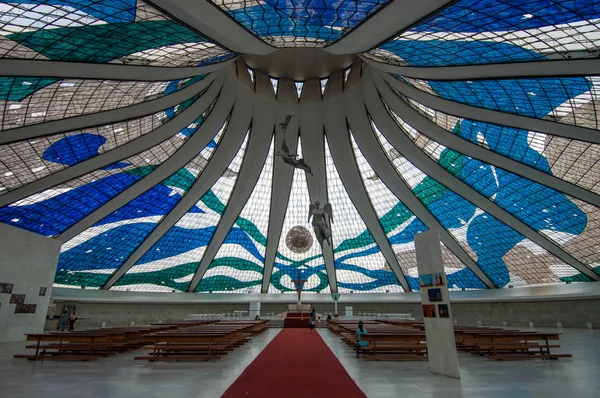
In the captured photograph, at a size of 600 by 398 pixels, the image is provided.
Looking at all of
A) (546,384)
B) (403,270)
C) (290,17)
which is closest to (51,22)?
(290,17)

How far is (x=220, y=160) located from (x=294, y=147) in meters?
7.14

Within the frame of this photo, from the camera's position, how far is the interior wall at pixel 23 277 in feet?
57.1

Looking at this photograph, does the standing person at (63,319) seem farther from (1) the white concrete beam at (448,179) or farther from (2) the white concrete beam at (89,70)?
(1) the white concrete beam at (448,179)

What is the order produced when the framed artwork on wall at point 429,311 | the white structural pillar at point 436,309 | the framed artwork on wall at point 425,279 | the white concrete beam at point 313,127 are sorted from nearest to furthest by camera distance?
the white structural pillar at point 436,309
the framed artwork on wall at point 429,311
the framed artwork on wall at point 425,279
the white concrete beam at point 313,127

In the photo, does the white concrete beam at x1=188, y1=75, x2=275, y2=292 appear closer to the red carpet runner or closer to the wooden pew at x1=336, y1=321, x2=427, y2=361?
the red carpet runner

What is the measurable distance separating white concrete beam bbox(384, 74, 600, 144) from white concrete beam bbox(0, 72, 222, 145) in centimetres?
1328

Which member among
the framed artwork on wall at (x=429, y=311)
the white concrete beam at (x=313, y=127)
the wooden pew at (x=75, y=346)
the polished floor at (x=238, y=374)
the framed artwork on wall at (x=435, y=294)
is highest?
the white concrete beam at (x=313, y=127)

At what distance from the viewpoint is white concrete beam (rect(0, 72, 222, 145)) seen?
16.3 metres

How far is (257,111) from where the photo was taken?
3045cm

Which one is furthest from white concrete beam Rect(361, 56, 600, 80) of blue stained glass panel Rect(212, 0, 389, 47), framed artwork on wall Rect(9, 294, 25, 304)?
framed artwork on wall Rect(9, 294, 25, 304)

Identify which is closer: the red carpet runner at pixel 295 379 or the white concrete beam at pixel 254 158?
the red carpet runner at pixel 295 379

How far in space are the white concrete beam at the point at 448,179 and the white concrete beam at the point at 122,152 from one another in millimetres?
12931

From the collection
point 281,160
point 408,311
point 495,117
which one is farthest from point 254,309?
point 495,117

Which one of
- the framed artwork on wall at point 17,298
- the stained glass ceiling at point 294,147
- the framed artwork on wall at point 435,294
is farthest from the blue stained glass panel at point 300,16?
the framed artwork on wall at point 17,298
